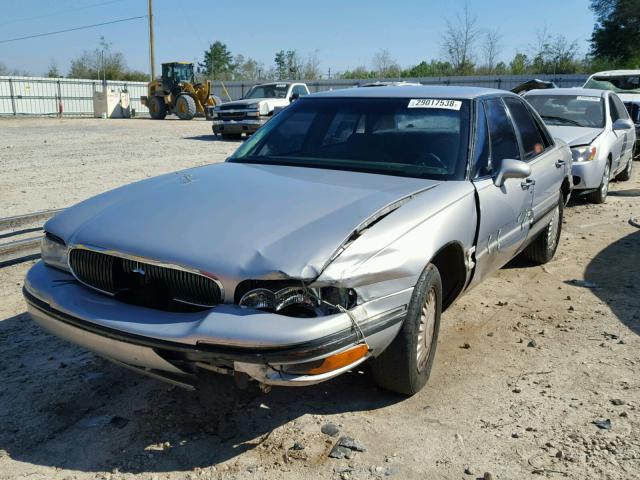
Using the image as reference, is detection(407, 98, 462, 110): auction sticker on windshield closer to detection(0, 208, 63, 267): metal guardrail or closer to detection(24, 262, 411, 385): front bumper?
detection(24, 262, 411, 385): front bumper

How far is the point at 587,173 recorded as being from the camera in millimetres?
8414

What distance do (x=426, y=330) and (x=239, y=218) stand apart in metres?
1.20

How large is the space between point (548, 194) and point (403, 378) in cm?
280

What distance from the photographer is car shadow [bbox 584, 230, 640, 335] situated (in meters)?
4.80

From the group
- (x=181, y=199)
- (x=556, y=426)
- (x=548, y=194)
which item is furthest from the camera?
(x=548, y=194)

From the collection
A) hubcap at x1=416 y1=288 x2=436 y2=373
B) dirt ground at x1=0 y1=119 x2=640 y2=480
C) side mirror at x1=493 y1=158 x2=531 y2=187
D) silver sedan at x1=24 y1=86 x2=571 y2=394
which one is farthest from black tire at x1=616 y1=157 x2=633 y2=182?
hubcap at x1=416 y1=288 x2=436 y2=373

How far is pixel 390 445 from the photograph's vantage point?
2953mm

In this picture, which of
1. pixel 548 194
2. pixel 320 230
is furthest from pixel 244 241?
pixel 548 194

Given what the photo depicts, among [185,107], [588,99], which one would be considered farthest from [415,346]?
[185,107]

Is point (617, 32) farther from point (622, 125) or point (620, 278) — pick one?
point (620, 278)

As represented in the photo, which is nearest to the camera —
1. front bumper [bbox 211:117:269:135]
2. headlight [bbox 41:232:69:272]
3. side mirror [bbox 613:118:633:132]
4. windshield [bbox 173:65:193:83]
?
headlight [bbox 41:232:69:272]

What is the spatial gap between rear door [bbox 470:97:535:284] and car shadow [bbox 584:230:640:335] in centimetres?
99

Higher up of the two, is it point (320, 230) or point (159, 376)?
point (320, 230)

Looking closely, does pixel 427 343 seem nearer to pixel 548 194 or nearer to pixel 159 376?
pixel 159 376
